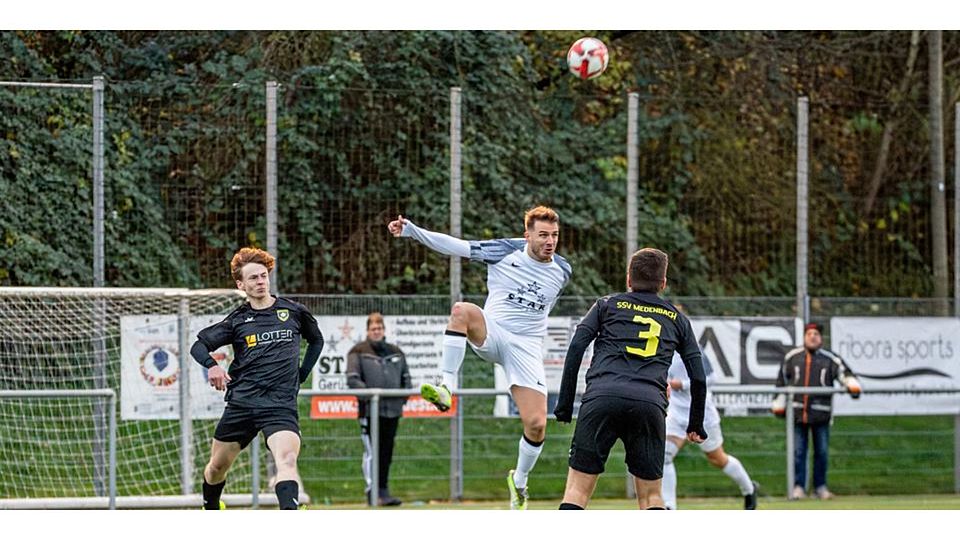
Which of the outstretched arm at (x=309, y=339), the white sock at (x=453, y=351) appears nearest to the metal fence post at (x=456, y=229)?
the white sock at (x=453, y=351)

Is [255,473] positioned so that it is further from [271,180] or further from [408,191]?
[408,191]

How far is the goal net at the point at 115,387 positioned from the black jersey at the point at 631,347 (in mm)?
7182

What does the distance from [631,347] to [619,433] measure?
52 centimetres

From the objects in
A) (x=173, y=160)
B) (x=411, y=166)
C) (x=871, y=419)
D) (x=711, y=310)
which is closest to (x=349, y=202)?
(x=411, y=166)

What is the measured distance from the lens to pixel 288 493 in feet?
33.1

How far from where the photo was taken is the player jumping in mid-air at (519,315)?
10984 mm

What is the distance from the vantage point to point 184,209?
15.9 m

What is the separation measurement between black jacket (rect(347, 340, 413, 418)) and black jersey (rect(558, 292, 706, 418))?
7039mm

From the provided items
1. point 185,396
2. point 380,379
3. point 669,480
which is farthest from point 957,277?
point 185,396

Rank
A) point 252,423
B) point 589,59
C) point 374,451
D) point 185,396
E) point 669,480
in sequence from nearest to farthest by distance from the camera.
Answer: point 252,423
point 669,480
point 589,59
point 374,451
point 185,396

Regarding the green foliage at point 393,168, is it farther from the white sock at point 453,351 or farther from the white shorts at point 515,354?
the white sock at point 453,351

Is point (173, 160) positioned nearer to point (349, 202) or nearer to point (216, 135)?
point (216, 135)

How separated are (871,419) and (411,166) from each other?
662 centimetres

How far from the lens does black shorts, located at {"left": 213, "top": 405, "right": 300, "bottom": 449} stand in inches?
403
